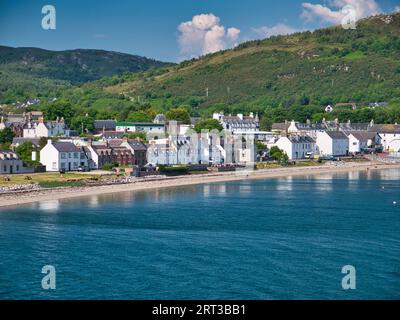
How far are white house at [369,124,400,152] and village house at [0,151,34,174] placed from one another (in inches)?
2139

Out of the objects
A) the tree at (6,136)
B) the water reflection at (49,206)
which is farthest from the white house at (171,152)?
the water reflection at (49,206)

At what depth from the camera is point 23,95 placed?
14900 centimetres

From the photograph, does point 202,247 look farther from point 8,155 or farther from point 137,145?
point 137,145

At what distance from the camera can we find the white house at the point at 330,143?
91.1 metres

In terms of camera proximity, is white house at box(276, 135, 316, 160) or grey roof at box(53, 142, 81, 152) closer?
grey roof at box(53, 142, 81, 152)

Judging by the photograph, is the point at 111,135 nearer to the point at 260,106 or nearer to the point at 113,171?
the point at 113,171

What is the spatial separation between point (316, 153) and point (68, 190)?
45053mm

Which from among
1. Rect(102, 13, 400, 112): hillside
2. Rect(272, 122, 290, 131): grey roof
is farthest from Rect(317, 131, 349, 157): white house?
Rect(102, 13, 400, 112): hillside

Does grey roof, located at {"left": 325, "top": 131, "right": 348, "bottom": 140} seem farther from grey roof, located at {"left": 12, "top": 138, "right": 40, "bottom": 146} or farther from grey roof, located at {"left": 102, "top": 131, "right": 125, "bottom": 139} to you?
grey roof, located at {"left": 12, "top": 138, "right": 40, "bottom": 146}

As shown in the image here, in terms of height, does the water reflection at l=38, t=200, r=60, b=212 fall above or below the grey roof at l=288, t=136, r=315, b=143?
below

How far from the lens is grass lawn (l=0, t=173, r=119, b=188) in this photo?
53.0 metres

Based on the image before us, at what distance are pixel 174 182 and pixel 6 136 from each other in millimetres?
21462
